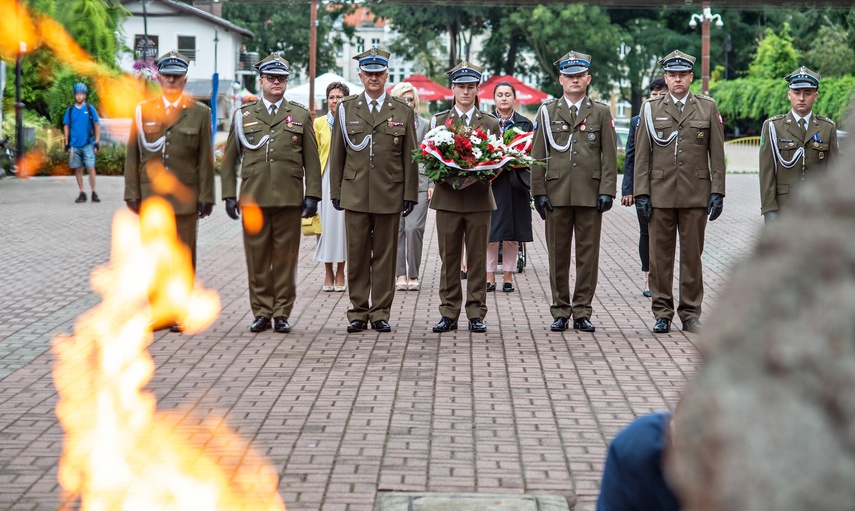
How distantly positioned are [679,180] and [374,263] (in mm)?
2444

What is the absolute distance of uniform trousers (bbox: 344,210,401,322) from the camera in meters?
9.48

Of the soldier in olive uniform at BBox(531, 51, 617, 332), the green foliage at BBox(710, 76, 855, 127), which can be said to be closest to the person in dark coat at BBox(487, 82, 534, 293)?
the soldier in olive uniform at BBox(531, 51, 617, 332)

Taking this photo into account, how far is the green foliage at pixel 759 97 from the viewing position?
45.2 m

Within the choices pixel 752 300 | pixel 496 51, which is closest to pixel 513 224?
pixel 752 300

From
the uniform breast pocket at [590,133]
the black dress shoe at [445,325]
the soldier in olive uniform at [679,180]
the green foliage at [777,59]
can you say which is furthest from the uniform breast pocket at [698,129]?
the green foliage at [777,59]

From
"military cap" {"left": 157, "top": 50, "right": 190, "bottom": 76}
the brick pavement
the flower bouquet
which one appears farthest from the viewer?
"military cap" {"left": 157, "top": 50, "right": 190, "bottom": 76}

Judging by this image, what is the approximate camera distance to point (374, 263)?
31.3ft

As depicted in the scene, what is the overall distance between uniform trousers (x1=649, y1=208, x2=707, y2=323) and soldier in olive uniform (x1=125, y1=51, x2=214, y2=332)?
11.5ft

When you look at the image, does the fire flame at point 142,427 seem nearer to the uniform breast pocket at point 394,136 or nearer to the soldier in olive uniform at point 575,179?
the uniform breast pocket at point 394,136

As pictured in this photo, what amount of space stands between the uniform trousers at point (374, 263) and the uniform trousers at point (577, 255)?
1.27 meters

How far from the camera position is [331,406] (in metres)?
6.66

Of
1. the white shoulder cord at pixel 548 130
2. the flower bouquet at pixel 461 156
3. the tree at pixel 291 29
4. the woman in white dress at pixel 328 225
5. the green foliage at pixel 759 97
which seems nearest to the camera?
the flower bouquet at pixel 461 156

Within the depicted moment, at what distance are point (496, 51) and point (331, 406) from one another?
5670cm

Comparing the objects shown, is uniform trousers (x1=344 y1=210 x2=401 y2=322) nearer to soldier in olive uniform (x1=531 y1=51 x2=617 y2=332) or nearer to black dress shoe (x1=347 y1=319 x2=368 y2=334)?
black dress shoe (x1=347 y1=319 x2=368 y2=334)
